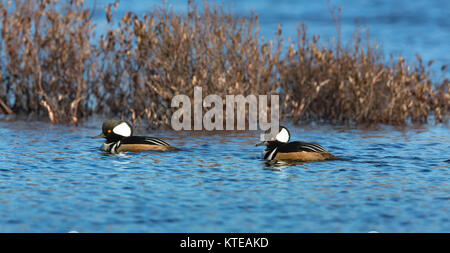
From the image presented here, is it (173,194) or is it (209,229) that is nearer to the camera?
(209,229)

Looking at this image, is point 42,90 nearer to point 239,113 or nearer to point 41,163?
point 239,113

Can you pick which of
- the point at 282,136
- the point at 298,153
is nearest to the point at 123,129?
the point at 282,136

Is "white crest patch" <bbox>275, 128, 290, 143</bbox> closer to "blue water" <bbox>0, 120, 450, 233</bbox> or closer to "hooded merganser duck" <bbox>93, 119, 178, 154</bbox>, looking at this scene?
"blue water" <bbox>0, 120, 450, 233</bbox>

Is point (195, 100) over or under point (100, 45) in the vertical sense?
under

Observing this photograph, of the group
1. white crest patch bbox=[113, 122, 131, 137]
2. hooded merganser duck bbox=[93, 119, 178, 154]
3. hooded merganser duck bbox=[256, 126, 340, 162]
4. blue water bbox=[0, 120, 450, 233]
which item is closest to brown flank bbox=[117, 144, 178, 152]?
hooded merganser duck bbox=[93, 119, 178, 154]

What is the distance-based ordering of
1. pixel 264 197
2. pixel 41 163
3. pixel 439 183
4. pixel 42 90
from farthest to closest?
pixel 42 90
pixel 41 163
pixel 439 183
pixel 264 197

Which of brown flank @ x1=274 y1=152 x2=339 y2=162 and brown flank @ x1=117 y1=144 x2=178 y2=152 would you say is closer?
brown flank @ x1=274 y1=152 x2=339 y2=162

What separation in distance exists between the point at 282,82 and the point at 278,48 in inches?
55.4

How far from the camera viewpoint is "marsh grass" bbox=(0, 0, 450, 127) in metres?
14.9

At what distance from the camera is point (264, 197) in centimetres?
800

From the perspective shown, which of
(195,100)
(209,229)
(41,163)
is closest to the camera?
(209,229)

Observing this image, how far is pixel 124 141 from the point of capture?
12.0 m

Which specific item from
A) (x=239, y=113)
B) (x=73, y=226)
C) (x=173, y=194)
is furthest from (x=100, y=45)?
(x=73, y=226)

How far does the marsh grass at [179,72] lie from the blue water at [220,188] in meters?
2.27
